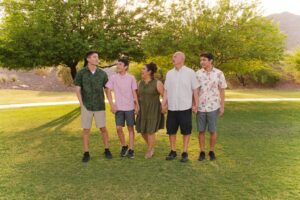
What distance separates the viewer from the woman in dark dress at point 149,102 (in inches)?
238

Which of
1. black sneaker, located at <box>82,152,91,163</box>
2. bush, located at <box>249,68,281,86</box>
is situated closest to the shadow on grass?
black sneaker, located at <box>82,152,91,163</box>

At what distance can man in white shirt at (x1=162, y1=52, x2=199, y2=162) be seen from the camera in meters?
5.82

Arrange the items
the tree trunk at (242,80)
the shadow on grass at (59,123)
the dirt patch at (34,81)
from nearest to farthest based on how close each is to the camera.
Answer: the shadow on grass at (59,123), the dirt patch at (34,81), the tree trunk at (242,80)

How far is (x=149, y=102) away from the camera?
612cm

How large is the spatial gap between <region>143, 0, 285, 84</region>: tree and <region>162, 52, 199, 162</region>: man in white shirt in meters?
7.15

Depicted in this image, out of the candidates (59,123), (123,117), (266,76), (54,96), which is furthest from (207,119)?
(266,76)

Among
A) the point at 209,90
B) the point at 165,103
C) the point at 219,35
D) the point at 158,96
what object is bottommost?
the point at 165,103

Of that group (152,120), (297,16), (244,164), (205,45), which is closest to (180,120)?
(152,120)

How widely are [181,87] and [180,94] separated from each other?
13cm

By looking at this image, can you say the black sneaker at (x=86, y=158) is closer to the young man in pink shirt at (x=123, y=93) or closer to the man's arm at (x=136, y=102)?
the young man in pink shirt at (x=123, y=93)

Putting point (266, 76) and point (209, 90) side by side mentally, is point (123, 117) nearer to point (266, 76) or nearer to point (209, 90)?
point (209, 90)

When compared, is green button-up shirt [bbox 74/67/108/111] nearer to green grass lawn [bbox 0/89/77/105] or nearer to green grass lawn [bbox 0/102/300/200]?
green grass lawn [bbox 0/102/300/200]

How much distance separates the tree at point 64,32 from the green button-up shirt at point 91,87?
770 cm

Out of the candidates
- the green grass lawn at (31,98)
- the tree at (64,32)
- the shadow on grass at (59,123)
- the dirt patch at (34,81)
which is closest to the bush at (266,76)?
the dirt patch at (34,81)
